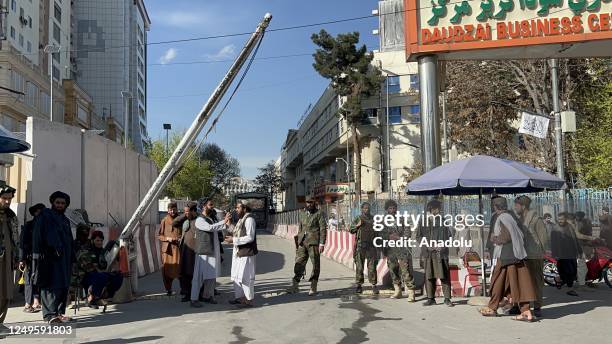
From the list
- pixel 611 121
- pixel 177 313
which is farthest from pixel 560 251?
pixel 611 121

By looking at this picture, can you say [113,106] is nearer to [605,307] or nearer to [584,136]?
[584,136]

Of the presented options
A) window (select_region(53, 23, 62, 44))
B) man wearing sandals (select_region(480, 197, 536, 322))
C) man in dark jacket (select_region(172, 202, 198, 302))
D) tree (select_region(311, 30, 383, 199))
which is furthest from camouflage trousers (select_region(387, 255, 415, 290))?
window (select_region(53, 23, 62, 44))

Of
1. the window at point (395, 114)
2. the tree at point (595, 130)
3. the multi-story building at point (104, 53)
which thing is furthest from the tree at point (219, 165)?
the tree at point (595, 130)

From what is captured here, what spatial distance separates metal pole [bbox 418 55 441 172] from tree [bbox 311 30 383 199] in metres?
32.5

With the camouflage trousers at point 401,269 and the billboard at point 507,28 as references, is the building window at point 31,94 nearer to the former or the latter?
the billboard at point 507,28

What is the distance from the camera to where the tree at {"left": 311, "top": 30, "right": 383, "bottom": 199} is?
153ft

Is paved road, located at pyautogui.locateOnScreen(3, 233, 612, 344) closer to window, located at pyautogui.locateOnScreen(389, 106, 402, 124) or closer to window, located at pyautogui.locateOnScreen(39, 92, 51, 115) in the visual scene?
window, located at pyautogui.locateOnScreen(39, 92, 51, 115)

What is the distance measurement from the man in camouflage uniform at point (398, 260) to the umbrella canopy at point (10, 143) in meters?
6.50

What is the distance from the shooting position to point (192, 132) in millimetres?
10383

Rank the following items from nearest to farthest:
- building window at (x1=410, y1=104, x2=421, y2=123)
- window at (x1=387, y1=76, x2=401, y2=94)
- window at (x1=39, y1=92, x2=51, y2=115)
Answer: window at (x1=39, y1=92, x2=51, y2=115) → building window at (x1=410, y1=104, x2=421, y2=123) → window at (x1=387, y1=76, x2=401, y2=94)

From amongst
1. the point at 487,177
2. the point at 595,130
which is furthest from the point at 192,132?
the point at 595,130

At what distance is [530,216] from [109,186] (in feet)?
33.2

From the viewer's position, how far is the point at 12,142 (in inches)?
318

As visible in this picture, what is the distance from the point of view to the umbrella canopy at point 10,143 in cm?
792
